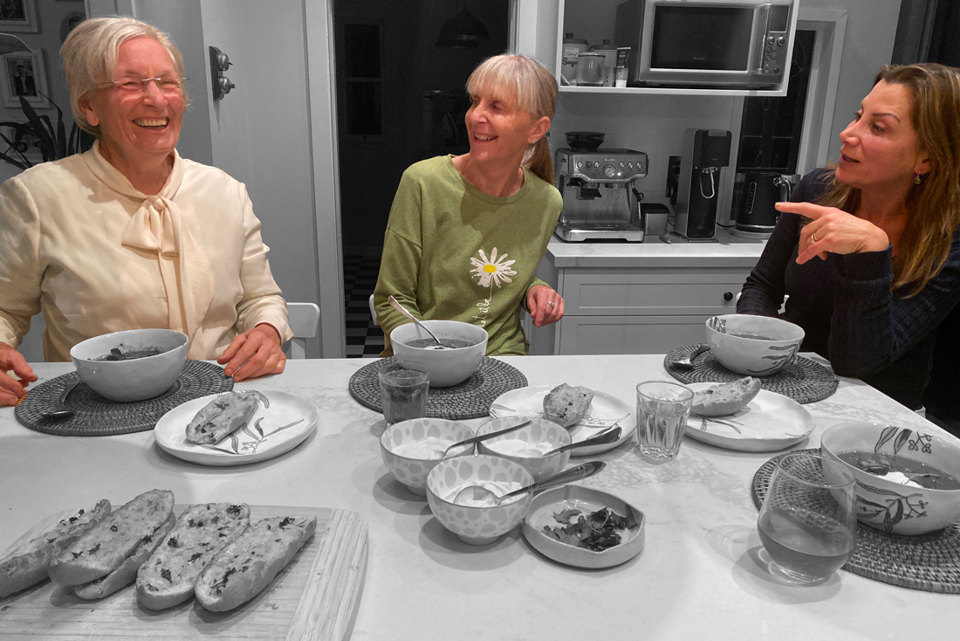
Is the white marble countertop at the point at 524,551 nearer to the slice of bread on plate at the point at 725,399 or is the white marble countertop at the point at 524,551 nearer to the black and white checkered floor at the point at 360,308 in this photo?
the slice of bread on plate at the point at 725,399

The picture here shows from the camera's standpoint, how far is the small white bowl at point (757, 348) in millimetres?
1324

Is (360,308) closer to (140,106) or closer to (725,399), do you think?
(140,106)

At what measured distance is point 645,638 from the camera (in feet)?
2.25

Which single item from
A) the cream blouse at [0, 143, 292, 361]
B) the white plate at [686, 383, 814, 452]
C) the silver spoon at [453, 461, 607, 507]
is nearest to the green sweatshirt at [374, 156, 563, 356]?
the cream blouse at [0, 143, 292, 361]

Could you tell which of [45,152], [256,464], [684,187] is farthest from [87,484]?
[684,187]

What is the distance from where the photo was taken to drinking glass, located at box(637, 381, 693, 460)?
1025 mm

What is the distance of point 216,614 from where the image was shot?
0.68 metres

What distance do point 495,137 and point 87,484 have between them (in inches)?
50.0

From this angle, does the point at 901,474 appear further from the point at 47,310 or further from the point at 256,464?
the point at 47,310

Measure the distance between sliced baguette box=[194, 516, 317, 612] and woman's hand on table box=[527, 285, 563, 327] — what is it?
996 millimetres

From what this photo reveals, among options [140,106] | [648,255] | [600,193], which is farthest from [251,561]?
[600,193]

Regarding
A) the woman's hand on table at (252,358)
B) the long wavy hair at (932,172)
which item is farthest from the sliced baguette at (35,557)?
the long wavy hair at (932,172)

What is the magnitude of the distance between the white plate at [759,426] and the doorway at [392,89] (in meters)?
5.07

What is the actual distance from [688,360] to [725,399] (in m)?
0.29
